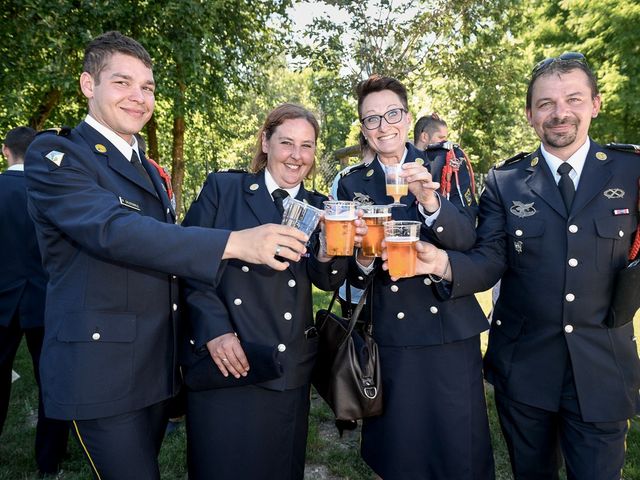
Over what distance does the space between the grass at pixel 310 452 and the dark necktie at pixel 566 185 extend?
251cm

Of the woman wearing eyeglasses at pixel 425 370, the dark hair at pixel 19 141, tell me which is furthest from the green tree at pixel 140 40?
A: the woman wearing eyeglasses at pixel 425 370

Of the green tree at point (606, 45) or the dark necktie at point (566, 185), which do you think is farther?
the green tree at point (606, 45)

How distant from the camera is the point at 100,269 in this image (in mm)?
2289

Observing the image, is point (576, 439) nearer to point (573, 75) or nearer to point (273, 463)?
point (273, 463)

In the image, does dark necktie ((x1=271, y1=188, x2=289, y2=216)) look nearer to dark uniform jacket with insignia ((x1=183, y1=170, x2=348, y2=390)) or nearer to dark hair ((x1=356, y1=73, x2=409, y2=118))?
dark uniform jacket with insignia ((x1=183, y1=170, x2=348, y2=390))

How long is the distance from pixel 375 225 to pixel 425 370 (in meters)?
0.95

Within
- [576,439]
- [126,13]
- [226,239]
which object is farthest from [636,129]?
[226,239]

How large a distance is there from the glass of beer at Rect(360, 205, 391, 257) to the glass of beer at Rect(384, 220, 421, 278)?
0.13 meters

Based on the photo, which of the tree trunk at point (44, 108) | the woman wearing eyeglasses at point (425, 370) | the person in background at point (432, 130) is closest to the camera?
the woman wearing eyeglasses at point (425, 370)

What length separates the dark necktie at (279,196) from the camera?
300cm

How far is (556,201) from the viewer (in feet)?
8.98

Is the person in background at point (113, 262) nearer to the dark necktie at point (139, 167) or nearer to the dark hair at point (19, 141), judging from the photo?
the dark necktie at point (139, 167)

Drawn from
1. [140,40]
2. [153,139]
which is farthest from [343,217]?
[153,139]

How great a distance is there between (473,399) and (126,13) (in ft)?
29.1
